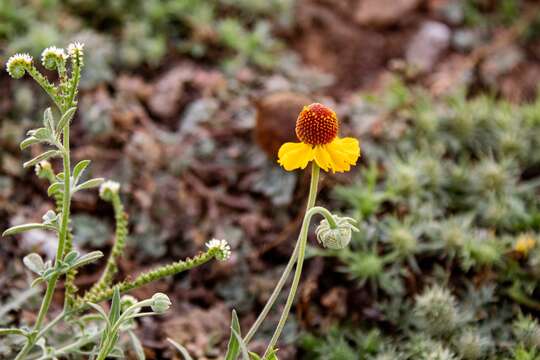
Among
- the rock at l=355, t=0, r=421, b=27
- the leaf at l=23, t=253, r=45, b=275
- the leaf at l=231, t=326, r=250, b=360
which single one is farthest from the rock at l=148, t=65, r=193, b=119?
the leaf at l=231, t=326, r=250, b=360

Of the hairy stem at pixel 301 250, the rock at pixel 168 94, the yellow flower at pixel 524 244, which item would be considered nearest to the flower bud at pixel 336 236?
the hairy stem at pixel 301 250

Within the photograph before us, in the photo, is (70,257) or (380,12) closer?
(70,257)

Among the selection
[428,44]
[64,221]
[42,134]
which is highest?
[42,134]

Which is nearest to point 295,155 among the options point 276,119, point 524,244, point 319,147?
point 319,147

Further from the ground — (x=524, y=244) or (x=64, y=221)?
(x=64, y=221)

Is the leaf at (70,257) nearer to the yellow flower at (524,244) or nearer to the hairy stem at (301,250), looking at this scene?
the hairy stem at (301,250)

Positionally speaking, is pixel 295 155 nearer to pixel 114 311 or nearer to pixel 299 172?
pixel 114 311

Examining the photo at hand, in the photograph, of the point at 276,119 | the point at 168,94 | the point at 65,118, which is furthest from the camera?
the point at 168,94
